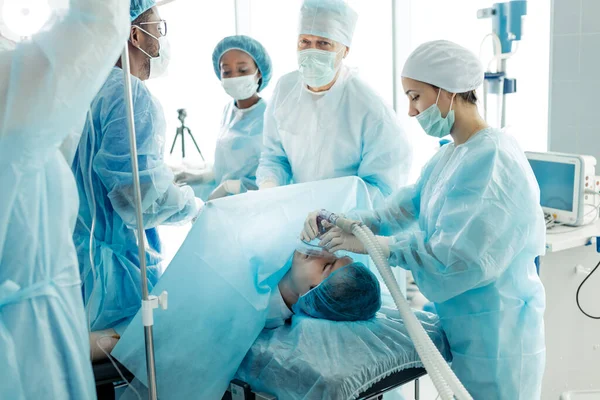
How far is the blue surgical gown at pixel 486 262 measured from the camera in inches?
62.8

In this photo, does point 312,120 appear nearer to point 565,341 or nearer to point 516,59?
point 565,341

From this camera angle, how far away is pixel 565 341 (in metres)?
2.81

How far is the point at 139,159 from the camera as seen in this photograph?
174 centimetres

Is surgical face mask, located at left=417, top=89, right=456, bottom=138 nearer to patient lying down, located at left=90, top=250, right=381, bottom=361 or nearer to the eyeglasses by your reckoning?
patient lying down, located at left=90, top=250, right=381, bottom=361

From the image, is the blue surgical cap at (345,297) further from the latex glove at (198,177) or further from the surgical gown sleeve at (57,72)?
the latex glove at (198,177)

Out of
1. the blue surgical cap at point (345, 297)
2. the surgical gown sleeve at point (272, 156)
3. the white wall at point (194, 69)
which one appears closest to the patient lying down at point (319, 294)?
the blue surgical cap at point (345, 297)

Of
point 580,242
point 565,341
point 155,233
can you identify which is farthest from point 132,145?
point 565,341

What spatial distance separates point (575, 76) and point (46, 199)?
9.92 ft

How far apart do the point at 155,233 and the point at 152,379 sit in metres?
0.59

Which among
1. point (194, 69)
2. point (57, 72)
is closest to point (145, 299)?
point (57, 72)

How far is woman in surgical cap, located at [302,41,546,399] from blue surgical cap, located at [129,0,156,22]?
28.7 inches

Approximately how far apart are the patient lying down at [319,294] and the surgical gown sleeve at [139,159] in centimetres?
35

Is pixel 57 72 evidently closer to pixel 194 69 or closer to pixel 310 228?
pixel 310 228

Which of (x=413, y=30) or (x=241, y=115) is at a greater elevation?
(x=413, y=30)
